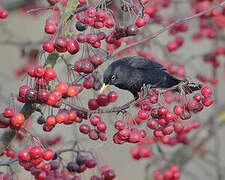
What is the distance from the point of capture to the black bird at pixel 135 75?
2703mm

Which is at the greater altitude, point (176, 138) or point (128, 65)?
point (128, 65)

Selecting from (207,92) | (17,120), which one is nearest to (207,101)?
(207,92)

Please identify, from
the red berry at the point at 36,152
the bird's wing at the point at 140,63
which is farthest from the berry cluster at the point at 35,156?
the bird's wing at the point at 140,63

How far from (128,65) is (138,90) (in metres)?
0.18

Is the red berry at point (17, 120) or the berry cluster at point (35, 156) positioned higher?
the red berry at point (17, 120)

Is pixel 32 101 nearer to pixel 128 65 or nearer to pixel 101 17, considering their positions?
pixel 101 17

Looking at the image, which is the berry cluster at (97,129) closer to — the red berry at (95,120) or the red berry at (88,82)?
the red berry at (95,120)

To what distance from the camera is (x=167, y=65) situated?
358cm

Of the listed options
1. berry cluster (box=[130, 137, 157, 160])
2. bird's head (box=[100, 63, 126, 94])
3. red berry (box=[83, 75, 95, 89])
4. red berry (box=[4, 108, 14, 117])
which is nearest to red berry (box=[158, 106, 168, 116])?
red berry (box=[83, 75, 95, 89])

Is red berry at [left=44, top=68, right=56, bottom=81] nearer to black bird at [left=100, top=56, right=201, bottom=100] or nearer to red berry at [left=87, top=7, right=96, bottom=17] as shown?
red berry at [left=87, top=7, right=96, bottom=17]

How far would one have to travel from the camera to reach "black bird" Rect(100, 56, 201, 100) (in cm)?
270

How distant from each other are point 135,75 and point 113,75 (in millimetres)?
222

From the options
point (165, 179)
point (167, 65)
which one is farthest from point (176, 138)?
point (167, 65)

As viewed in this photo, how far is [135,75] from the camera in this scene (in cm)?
283
